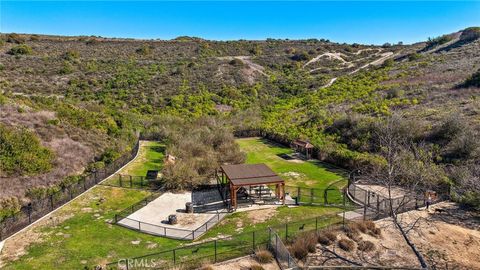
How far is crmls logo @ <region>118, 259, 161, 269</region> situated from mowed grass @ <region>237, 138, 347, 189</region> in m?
15.6

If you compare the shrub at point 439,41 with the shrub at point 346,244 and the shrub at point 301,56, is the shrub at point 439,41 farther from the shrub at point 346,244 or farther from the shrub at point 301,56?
the shrub at point 346,244

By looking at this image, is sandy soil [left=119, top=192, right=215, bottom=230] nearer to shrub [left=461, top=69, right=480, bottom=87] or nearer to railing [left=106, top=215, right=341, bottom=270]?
railing [left=106, top=215, right=341, bottom=270]

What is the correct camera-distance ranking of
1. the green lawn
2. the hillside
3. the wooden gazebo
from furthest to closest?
the hillside
the green lawn
the wooden gazebo

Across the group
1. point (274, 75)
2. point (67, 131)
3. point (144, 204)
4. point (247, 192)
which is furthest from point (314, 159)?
point (274, 75)

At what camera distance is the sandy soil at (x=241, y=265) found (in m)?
17.0

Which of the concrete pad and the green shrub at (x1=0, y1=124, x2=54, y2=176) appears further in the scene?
the green shrub at (x1=0, y1=124, x2=54, y2=176)

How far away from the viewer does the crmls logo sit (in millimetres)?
16812

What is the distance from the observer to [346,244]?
18953 millimetres

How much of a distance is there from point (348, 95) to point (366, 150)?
79.2ft

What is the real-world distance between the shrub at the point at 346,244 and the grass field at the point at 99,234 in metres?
3.86

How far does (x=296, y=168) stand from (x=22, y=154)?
23.3m

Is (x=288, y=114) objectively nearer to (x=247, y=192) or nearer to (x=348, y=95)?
(x=348, y=95)

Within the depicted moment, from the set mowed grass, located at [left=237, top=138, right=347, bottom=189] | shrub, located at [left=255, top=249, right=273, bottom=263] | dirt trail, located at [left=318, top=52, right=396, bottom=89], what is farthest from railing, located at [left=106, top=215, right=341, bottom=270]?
dirt trail, located at [left=318, top=52, right=396, bottom=89]

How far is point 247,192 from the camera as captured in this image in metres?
27.4
